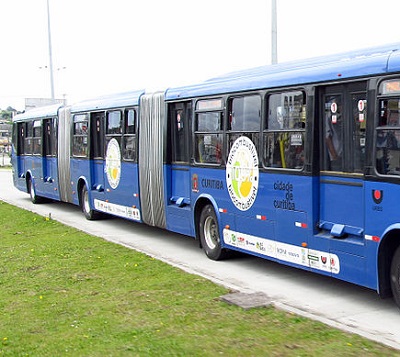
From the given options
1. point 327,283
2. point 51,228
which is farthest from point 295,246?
point 51,228

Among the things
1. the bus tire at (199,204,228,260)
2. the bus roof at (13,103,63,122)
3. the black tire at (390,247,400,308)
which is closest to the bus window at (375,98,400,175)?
the black tire at (390,247,400,308)

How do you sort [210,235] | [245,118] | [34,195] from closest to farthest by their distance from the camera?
[245,118] < [210,235] < [34,195]

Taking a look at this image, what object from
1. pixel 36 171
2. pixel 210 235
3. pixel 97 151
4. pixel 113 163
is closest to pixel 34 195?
pixel 36 171

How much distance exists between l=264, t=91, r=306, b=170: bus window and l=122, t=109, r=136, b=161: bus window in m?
5.17

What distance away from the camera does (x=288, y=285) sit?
950 centimetres

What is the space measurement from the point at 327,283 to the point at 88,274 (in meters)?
3.46

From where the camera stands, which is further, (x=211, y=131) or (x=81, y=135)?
(x=81, y=135)

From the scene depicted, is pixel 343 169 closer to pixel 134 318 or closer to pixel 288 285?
pixel 288 285

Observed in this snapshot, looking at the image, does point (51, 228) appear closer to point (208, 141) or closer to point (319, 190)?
point (208, 141)

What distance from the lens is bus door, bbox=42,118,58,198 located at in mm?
20047

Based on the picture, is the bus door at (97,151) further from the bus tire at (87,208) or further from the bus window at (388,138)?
the bus window at (388,138)

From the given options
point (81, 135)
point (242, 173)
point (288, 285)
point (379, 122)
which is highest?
point (379, 122)

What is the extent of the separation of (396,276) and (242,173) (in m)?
3.39

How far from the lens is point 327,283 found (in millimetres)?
9562
